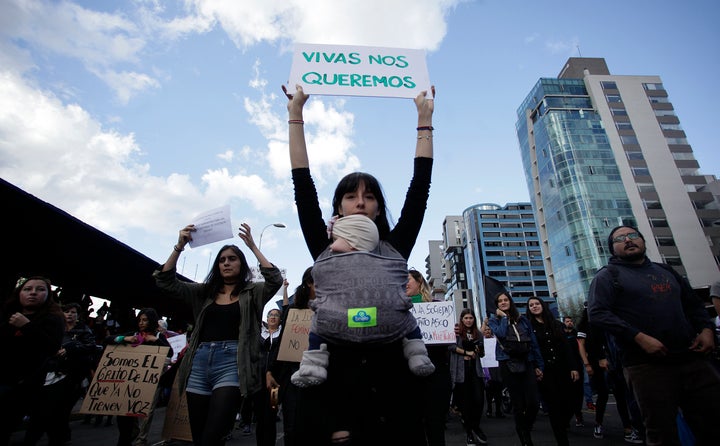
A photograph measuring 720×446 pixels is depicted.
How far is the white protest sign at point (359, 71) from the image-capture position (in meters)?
2.52

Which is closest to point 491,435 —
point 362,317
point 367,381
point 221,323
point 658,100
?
point 221,323

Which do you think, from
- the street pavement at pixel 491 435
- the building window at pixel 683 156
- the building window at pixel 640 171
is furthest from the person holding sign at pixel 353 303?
the building window at pixel 683 156

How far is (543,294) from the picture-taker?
4008 inches

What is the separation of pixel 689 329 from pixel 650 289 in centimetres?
38

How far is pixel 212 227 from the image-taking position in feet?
11.1

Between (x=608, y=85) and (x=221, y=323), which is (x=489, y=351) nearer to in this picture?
(x=221, y=323)

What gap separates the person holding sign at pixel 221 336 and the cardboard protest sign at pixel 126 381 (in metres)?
1.37

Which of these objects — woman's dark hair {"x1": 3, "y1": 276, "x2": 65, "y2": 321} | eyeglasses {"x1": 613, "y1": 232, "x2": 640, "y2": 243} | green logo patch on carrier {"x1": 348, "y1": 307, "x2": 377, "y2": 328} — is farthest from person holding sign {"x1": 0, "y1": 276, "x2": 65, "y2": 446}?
eyeglasses {"x1": 613, "y1": 232, "x2": 640, "y2": 243}

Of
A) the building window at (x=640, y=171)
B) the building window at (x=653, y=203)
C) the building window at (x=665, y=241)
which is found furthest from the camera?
the building window at (x=640, y=171)

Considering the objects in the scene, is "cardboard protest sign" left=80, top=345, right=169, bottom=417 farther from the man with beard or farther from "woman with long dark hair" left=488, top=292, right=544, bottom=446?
the man with beard

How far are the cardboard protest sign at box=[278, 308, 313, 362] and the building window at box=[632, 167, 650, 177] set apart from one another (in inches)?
2823

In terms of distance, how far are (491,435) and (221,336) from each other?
5470mm

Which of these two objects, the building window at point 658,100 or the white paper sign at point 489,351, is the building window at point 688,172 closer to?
the building window at point 658,100

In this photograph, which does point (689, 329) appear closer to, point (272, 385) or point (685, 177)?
point (272, 385)
